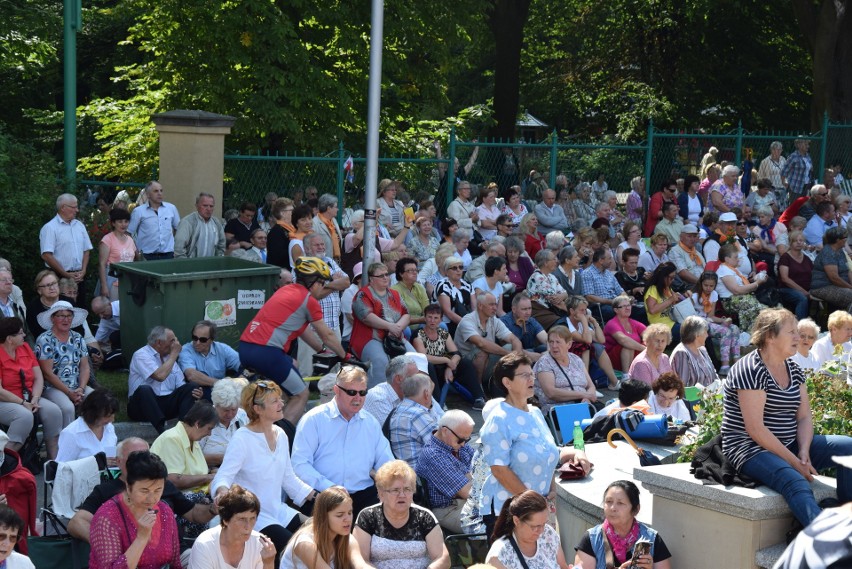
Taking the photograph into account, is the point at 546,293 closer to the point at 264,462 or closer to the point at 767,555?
the point at 264,462

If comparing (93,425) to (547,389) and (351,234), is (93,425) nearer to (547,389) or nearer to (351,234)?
(547,389)

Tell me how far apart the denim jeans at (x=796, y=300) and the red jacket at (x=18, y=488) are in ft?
36.2

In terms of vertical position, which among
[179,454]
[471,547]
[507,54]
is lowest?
[471,547]

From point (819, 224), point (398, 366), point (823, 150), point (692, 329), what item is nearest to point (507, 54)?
point (823, 150)

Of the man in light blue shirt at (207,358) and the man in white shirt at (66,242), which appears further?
the man in white shirt at (66,242)

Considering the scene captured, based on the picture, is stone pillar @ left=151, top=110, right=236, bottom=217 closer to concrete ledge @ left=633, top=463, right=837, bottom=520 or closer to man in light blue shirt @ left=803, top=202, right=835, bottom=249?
concrete ledge @ left=633, top=463, right=837, bottom=520

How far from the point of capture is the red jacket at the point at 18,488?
24.0ft

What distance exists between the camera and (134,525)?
6426 mm

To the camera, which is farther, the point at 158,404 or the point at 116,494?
the point at 158,404

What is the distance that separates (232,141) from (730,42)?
670 inches

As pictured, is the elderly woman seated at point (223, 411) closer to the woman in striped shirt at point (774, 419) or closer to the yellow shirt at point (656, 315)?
the woman in striped shirt at point (774, 419)

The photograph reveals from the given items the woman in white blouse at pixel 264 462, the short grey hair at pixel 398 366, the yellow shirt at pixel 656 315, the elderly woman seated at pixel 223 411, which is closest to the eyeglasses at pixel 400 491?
the woman in white blouse at pixel 264 462

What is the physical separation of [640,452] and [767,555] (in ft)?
7.08

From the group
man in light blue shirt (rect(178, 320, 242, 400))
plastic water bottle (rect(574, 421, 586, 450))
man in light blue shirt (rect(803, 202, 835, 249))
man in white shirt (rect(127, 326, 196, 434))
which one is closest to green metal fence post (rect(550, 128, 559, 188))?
man in light blue shirt (rect(803, 202, 835, 249))
